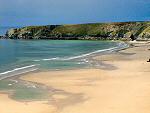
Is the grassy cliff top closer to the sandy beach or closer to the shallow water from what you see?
the shallow water

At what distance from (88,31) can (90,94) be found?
15394 centimetres

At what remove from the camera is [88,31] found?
17912cm

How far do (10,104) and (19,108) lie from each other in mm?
1332

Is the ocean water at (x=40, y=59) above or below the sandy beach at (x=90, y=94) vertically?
below

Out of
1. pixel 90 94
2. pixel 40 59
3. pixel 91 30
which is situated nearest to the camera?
pixel 90 94

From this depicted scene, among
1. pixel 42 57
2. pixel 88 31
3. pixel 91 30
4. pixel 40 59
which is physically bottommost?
pixel 42 57

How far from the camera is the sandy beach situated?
21.5m

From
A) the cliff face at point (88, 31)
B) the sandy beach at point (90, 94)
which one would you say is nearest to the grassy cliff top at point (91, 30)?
the cliff face at point (88, 31)

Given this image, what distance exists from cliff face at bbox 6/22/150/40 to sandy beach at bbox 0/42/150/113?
117715 mm

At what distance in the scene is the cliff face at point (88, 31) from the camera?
529 feet

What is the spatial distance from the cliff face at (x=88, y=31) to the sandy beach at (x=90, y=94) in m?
118

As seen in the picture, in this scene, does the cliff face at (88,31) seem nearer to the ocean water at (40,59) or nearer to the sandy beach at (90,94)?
the ocean water at (40,59)

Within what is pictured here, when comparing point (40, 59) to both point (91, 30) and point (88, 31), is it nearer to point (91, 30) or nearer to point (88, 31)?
point (91, 30)

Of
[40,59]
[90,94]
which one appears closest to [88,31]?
[40,59]
